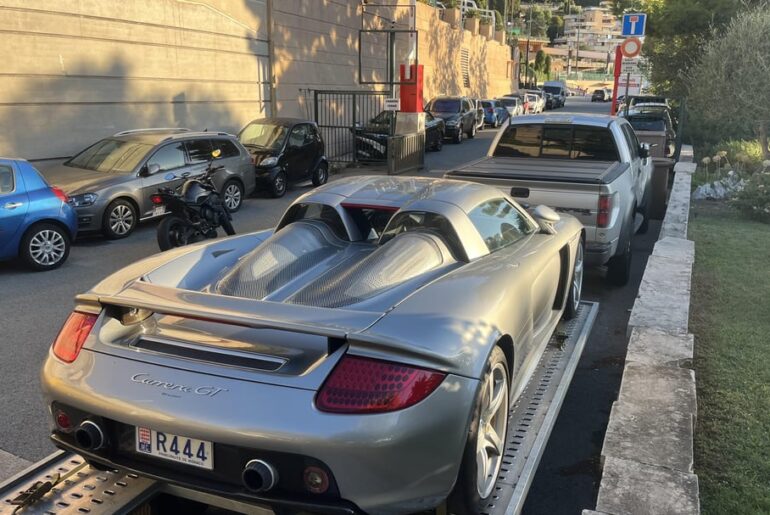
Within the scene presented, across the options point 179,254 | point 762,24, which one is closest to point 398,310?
point 179,254

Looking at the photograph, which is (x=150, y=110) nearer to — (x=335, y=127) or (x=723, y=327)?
(x=335, y=127)

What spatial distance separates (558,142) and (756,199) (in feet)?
14.4

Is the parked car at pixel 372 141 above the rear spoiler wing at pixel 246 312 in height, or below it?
below

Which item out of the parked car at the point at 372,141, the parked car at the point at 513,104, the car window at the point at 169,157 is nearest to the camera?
the car window at the point at 169,157

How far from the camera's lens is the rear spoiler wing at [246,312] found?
2617 mm

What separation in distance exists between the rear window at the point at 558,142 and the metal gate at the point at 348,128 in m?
9.45

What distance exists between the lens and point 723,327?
582cm

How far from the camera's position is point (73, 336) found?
3.00 meters

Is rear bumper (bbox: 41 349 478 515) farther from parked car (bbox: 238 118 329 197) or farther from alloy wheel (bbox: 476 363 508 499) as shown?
parked car (bbox: 238 118 329 197)

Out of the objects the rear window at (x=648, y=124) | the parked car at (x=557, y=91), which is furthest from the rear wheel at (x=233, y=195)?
the parked car at (x=557, y=91)

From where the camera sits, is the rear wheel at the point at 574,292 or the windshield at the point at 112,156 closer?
the rear wheel at the point at 574,292

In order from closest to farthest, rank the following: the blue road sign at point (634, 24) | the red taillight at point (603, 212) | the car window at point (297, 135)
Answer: the red taillight at point (603, 212), the car window at point (297, 135), the blue road sign at point (634, 24)

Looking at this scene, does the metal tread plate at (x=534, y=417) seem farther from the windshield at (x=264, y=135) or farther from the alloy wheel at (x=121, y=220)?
the windshield at (x=264, y=135)

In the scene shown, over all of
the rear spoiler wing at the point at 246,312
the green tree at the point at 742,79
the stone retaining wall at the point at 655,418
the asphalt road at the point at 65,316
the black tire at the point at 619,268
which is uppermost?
the green tree at the point at 742,79
